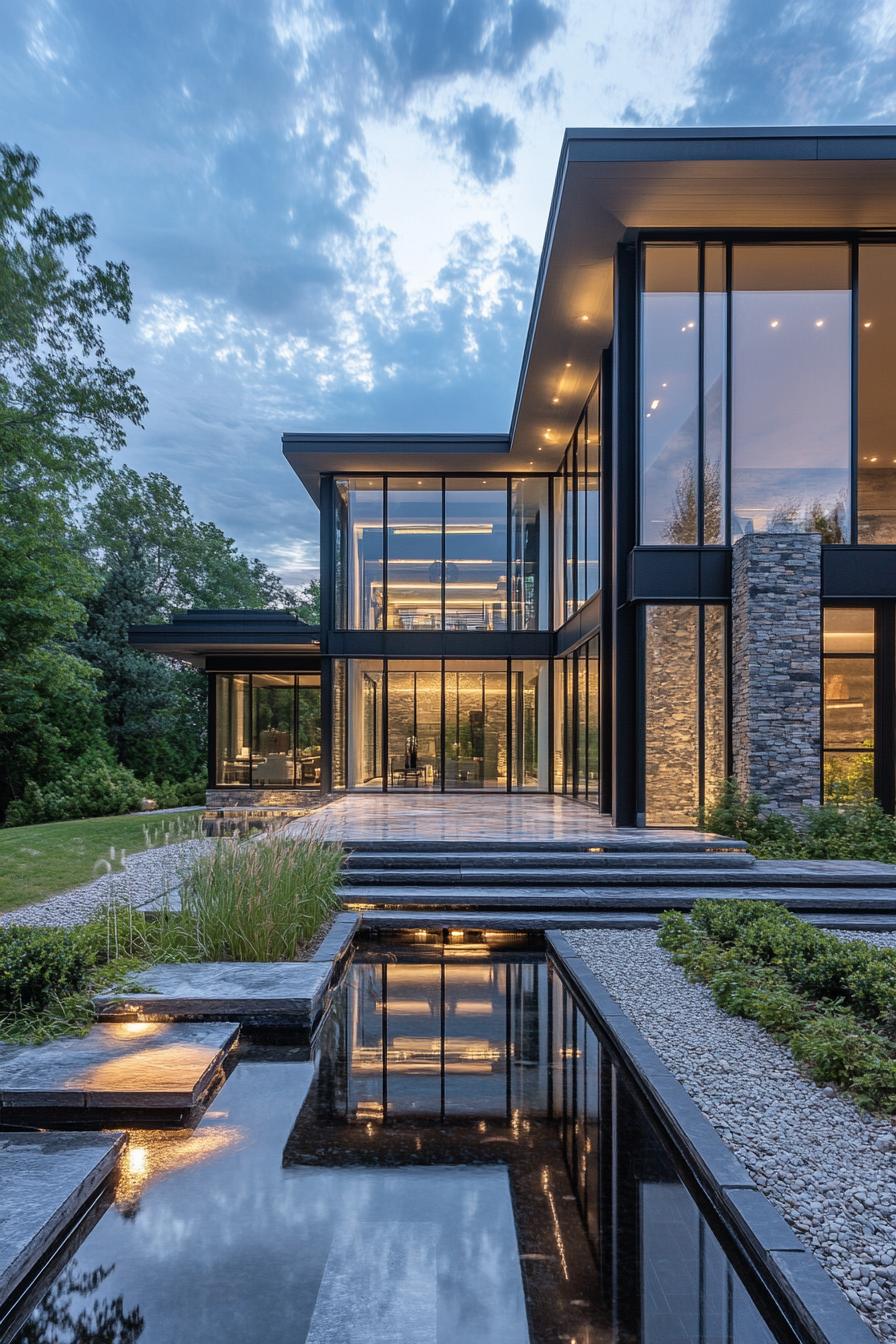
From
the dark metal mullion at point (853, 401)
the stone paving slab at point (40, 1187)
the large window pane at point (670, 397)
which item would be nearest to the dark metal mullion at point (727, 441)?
the large window pane at point (670, 397)

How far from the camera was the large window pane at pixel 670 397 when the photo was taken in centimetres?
1133

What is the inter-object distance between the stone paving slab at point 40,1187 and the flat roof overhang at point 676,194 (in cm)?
1079

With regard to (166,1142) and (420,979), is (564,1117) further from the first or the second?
(420,979)

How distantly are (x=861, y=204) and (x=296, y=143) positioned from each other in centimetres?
2653

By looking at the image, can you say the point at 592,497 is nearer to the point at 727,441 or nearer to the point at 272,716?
the point at 727,441

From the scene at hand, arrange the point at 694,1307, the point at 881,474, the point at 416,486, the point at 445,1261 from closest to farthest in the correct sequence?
the point at 694,1307
the point at 445,1261
the point at 881,474
the point at 416,486

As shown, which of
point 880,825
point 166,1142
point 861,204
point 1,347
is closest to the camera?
point 166,1142

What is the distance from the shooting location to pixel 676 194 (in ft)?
33.9

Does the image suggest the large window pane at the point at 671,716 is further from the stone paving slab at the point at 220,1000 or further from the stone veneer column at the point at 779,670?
the stone paving slab at the point at 220,1000

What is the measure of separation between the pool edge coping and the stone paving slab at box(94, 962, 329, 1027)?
1863 millimetres

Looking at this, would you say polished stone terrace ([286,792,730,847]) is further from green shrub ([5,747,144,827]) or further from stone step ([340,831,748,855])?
green shrub ([5,747,144,827])

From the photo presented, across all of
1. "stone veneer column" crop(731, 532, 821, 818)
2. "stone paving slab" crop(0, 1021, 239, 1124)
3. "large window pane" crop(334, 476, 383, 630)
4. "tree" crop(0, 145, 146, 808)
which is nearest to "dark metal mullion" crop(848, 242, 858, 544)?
"stone veneer column" crop(731, 532, 821, 818)

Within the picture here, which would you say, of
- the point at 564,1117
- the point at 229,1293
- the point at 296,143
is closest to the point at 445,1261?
the point at 229,1293

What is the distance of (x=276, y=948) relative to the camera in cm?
587
